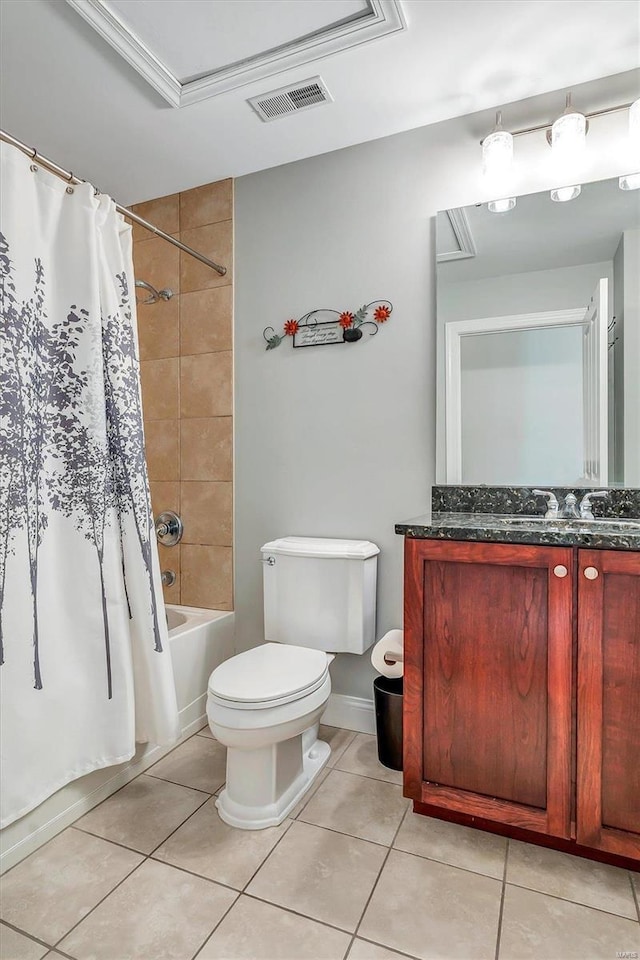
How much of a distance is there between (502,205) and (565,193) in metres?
0.21

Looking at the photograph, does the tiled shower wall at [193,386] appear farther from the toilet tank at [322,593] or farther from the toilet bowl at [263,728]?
the toilet bowl at [263,728]

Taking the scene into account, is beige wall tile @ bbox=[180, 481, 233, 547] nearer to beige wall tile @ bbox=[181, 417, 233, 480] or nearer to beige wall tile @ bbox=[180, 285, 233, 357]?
beige wall tile @ bbox=[181, 417, 233, 480]

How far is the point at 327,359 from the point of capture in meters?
2.25

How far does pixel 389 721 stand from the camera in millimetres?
1900

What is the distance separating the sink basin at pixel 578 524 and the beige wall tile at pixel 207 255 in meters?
1.66

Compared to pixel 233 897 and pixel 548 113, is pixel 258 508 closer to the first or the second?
pixel 233 897

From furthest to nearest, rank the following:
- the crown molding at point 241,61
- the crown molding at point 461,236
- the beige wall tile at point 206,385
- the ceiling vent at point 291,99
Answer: the beige wall tile at point 206,385 < the crown molding at point 461,236 < the ceiling vent at point 291,99 < the crown molding at point 241,61

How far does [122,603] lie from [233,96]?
5.83ft

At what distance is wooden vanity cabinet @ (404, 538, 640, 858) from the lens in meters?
1.33

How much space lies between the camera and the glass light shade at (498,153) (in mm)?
1876

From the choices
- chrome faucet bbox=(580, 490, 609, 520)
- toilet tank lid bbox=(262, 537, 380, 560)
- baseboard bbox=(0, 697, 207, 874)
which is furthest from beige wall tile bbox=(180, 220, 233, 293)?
baseboard bbox=(0, 697, 207, 874)

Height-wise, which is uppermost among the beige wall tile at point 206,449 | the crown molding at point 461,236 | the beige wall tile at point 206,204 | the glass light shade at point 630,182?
the beige wall tile at point 206,204

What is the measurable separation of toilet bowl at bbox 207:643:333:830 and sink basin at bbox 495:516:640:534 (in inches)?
31.3

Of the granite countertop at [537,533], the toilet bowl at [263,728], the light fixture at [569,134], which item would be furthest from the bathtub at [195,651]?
the light fixture at [569,134]
